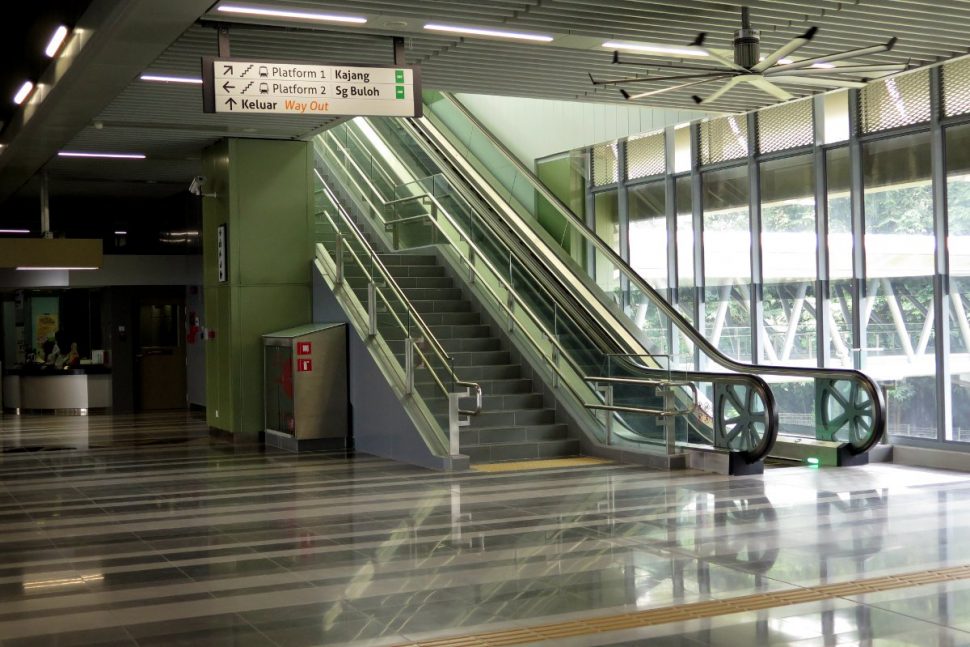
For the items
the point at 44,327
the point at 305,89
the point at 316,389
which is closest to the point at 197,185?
the point at 316,389

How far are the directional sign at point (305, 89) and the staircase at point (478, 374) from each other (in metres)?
3.59

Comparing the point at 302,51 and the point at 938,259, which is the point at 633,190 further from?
the point at 302,51

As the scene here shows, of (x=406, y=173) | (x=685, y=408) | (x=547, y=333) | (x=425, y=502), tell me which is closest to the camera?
(x=425, y=502)

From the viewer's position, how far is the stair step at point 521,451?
10984mm

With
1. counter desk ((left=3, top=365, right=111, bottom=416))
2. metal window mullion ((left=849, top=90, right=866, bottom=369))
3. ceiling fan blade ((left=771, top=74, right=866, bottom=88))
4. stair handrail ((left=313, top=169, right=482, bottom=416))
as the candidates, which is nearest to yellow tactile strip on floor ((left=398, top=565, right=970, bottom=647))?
ceiling fan blade ((left=771, top=74, right=866, bottom=88))

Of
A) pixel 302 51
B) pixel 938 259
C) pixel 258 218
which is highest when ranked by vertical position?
pixel 302 51

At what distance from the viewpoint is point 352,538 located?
7172 millimetres

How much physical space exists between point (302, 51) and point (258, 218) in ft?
16.4

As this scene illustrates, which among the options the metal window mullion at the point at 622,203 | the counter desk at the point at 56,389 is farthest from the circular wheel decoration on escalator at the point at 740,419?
the counter desk at the point at 56,389

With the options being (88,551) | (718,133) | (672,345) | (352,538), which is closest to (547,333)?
(672,345)

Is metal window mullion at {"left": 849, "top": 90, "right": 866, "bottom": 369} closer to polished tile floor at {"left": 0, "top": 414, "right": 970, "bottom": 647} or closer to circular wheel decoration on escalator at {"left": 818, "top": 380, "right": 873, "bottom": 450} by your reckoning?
Answer: circular wheel decoration on escalator at {"left": 818, "top": 380, "right": 873, "bottom": 450}

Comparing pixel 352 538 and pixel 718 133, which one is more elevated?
pixel 718 133

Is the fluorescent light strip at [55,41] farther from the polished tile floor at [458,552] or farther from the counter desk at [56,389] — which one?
the counter desk at [56,389]

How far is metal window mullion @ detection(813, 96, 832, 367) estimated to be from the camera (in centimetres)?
1208
